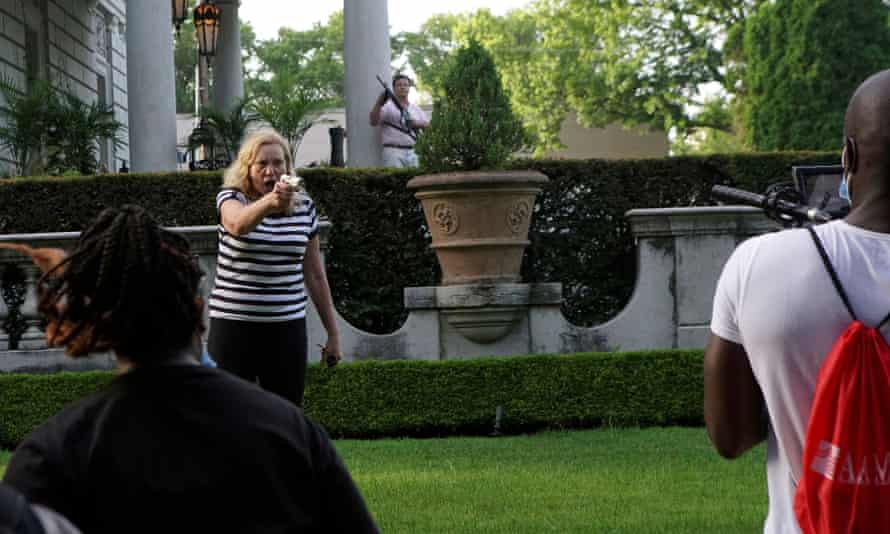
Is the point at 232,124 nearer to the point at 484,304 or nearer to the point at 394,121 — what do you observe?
the point at 394,121

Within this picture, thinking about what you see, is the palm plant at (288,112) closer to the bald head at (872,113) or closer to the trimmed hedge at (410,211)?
the trimmed hedge at (410,211)

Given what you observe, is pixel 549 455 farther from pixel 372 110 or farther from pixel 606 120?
pixel 606 120

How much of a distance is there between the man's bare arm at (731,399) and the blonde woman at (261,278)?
3.72m

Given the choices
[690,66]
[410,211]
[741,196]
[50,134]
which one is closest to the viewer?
[741,196]

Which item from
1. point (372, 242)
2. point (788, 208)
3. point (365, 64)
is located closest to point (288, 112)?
point (365, 64)

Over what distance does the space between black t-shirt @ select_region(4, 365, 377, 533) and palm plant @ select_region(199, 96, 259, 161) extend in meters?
14.6

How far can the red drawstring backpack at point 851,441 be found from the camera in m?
2.65

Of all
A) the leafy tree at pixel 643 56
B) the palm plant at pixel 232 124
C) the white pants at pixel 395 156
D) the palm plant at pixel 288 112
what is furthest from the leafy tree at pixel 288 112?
the leafy tree at pixel 643 56

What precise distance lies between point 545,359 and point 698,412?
1.24 meters

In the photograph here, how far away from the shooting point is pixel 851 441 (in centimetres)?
266

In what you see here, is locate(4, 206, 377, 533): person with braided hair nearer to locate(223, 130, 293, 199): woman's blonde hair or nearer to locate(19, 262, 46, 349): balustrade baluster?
locate(223, 130, 293, 199): woman's blonde hair

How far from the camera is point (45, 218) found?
1290cm

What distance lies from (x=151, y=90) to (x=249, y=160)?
10.9 m

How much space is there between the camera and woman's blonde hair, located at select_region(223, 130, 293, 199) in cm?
679
